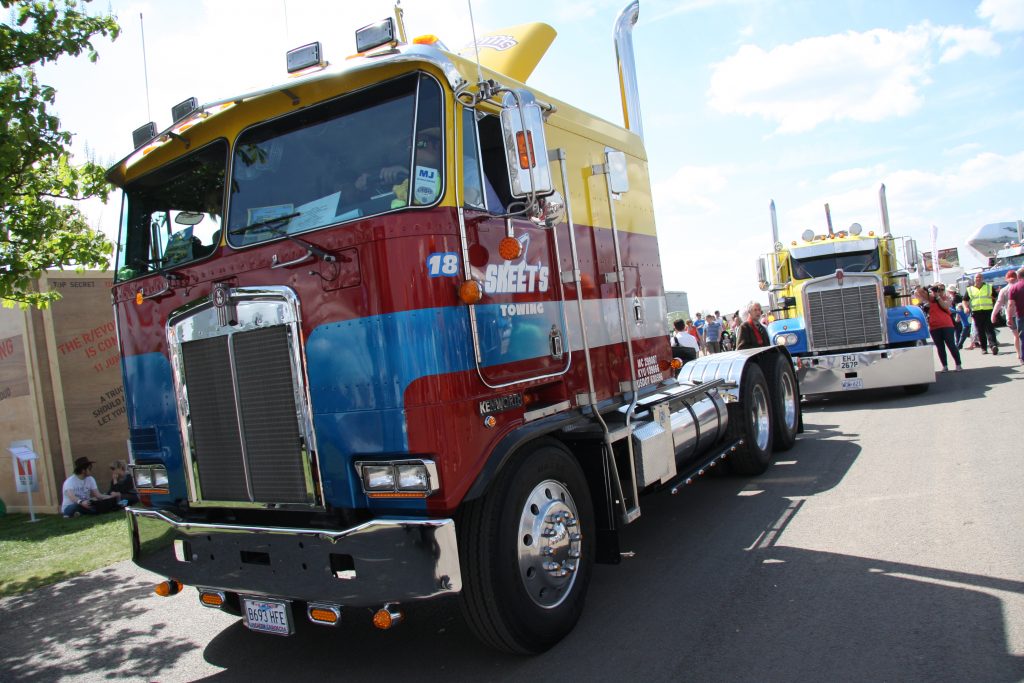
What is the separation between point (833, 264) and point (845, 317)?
1519 millimetres

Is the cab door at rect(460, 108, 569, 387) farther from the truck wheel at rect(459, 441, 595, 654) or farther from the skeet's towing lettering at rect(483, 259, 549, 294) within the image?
the truck wheel at rect(459, 441, 595, 654)

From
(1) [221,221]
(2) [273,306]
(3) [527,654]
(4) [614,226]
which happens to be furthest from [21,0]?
(3) [527,654]

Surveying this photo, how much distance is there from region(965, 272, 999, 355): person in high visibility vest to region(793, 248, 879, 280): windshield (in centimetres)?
541

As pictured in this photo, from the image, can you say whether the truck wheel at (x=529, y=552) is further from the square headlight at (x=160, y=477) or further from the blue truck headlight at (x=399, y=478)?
the square headlight at (x=160, y=477)

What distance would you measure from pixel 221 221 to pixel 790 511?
4.82 metres

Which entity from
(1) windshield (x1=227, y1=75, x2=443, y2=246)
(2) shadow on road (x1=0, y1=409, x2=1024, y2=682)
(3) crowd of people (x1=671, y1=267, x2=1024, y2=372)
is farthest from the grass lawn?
(3) crowd of people (x1=671, y1=267, x2=1024, y2=372)

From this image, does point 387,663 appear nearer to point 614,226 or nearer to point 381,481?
point 381,481

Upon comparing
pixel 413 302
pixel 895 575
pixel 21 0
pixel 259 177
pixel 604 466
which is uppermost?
pixel 21 0

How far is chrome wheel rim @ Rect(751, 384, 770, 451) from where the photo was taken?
25.2 feet

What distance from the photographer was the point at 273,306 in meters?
3.75

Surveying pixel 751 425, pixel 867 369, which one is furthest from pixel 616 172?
pixel 867 369

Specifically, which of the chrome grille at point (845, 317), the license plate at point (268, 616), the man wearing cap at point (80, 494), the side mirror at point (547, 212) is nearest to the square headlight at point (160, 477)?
the license plate at point (268, 616)

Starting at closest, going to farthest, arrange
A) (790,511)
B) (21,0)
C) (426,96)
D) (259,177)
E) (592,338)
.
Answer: (426,96)
(259,177)
(592,338)
(790,511)
(21,0)

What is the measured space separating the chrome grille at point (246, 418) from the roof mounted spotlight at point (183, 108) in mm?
1313
